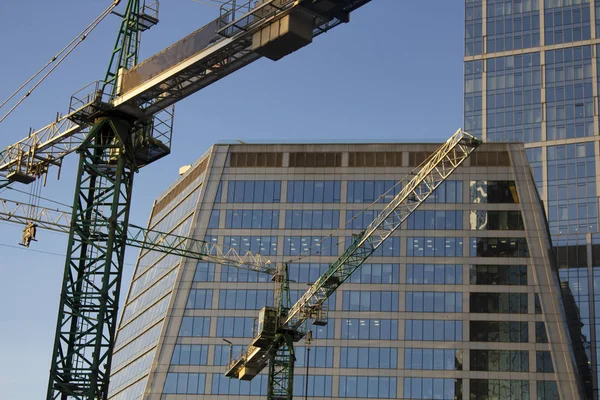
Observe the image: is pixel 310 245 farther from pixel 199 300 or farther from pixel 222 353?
pixel 222 353

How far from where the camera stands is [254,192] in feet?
490

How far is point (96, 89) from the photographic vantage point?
74.2 metres

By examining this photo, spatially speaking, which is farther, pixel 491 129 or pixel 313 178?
pixel 491 129

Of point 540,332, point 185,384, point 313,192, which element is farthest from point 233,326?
point 540,332

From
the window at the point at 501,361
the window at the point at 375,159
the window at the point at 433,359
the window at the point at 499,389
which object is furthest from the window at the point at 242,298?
the window at the point at 499,389

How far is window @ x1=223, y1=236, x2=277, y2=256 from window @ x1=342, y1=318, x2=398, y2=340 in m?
13.4

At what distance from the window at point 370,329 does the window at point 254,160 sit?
23.2 meters

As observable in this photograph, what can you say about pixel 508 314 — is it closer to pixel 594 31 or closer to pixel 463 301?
pixel 463 301

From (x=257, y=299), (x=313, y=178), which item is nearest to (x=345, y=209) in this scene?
(x=313, y=178)

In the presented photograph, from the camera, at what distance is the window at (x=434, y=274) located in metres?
142

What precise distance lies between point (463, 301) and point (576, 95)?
68.6m

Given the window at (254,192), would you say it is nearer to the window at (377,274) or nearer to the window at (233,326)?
the window at (377,274)

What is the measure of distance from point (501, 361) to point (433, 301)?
11.0m

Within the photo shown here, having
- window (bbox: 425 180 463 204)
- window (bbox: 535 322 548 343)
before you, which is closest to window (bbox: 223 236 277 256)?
window (bbox: 425 180 463 204)
